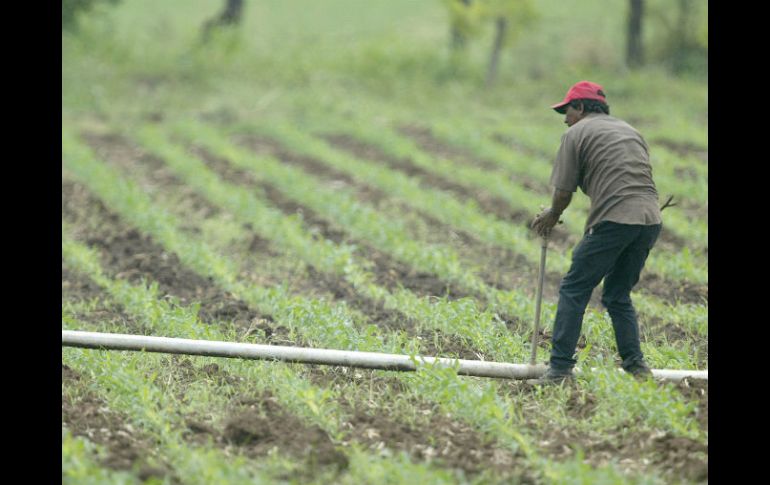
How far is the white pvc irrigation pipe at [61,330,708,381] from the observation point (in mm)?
6965

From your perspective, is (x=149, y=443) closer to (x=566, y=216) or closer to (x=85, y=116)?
(x=566, y=216)

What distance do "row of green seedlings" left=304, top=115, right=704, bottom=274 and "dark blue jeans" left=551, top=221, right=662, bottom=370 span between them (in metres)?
3.22

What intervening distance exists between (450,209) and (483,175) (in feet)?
5.95

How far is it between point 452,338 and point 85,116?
1221 cm

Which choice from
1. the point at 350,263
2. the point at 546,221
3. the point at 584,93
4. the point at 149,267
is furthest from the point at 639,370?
the point at 149,267

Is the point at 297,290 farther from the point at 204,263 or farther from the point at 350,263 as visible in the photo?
the point at 204,263

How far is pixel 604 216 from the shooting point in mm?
6812

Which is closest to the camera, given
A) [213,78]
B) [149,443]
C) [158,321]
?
[149,443]

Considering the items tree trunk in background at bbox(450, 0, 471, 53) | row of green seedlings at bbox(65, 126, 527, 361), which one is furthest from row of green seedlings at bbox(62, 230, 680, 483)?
tree trunk in background at bbox(450, 0, 471, 53)

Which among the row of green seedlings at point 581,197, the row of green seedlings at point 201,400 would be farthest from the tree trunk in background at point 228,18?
the row of green seedlings at point 201,400

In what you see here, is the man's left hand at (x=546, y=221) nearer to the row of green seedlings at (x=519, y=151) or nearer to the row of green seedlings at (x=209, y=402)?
the row of green seedlings at (x=209, y=402)
